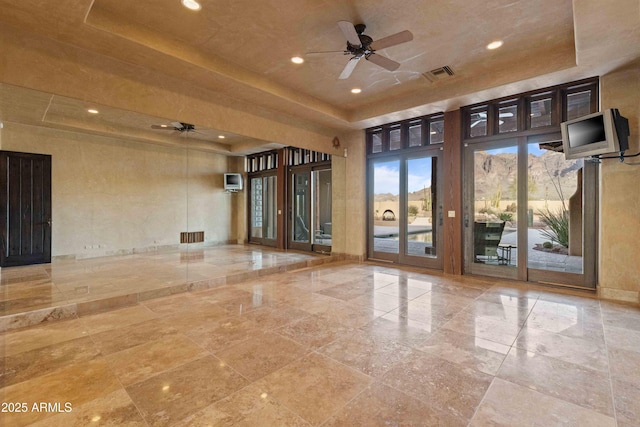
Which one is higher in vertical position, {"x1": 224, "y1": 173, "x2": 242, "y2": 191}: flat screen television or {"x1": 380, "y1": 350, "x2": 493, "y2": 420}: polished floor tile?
{"x1": 224, "y1": 173, "x2": 242, "y2": 191}: flat screen television

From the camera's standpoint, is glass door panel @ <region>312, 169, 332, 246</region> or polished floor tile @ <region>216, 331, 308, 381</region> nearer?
polished floor tile @ <region>216, 331, 308, 381</region>

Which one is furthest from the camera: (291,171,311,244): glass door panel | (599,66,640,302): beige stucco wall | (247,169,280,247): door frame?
(291,171,311,244): glass door panel

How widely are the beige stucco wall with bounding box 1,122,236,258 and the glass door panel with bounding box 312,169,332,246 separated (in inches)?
102

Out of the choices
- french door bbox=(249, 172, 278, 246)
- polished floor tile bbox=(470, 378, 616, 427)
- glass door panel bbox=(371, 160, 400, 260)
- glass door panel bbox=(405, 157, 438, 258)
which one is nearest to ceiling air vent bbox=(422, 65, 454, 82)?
glass door panel bbox=(405, 157, 438, 258)

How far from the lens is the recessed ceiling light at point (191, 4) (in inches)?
125

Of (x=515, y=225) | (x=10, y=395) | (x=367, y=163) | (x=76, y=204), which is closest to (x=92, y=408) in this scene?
(x=10, y=395)

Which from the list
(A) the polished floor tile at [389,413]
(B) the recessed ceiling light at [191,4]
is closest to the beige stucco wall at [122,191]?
(B) the recessed ceiling light at [191,4]

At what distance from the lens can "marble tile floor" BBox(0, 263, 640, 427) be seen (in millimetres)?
1880

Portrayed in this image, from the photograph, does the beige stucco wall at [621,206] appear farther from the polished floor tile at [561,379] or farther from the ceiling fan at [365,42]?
the ceiling fan at [365,42]

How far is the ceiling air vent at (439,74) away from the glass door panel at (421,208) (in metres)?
1.76

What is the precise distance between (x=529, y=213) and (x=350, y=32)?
172 inches

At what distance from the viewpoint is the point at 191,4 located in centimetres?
322

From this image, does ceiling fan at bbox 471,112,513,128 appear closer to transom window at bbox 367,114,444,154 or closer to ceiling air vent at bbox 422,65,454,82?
transom window at bbox 367,114,444,154

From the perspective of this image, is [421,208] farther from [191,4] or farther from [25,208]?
[25,208]
